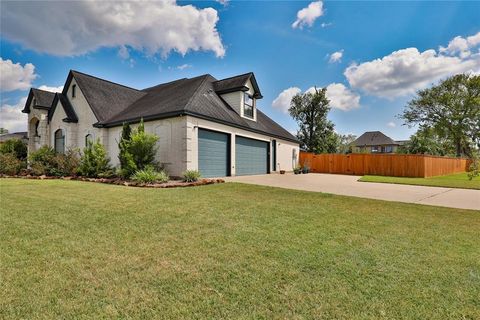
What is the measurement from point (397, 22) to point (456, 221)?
10159 mm

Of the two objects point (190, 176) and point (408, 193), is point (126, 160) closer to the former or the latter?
point (190, 176)

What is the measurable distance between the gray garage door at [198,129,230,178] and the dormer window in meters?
4.11

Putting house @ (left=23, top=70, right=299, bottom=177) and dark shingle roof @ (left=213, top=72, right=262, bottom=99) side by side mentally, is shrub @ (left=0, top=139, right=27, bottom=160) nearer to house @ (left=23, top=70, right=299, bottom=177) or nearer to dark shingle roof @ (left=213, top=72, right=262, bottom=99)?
house @ (left=23, top=70, right=299, bottom=177)

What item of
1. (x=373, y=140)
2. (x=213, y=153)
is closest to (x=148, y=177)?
(x=213, y=153)

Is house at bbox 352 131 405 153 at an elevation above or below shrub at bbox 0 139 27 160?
above

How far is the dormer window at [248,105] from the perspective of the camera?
59.9 ft

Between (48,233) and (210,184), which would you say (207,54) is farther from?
(48,233)

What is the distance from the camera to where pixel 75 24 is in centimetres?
1184

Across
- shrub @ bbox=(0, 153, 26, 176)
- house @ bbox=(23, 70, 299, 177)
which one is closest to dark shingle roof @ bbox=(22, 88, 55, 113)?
house @ bbox=(23, 70, 299, 177)

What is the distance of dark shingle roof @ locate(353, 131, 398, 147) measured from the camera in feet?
205

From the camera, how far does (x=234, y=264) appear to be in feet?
9.95

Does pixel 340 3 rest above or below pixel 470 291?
above

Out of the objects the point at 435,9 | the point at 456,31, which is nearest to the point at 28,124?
the point at 435,9

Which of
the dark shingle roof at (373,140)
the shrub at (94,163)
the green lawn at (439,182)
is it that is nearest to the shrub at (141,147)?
the shrub at (94,163)
